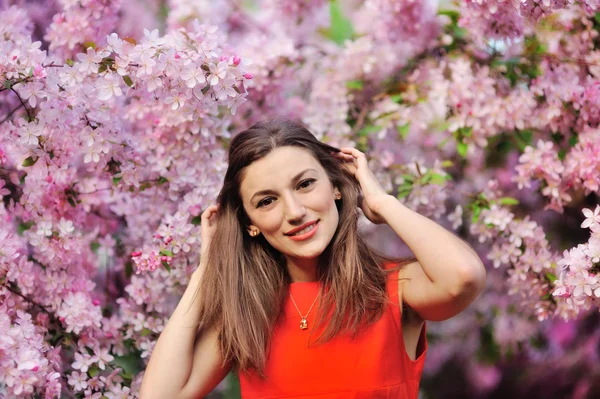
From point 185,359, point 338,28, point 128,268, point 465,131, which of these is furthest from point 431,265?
point 338,28

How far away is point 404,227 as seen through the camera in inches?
71.8

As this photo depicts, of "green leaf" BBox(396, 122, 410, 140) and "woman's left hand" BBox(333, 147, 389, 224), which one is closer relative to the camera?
"woman's left hand" BBox(333, 147, 389, 224)

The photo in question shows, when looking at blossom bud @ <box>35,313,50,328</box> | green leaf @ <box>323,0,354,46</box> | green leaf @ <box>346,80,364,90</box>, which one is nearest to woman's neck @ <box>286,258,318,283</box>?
blossom bud @ <box>35,313,50,328</box>

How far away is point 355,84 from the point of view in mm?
2965

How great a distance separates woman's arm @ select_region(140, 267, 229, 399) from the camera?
1.88m

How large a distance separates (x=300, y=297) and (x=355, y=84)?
4.02 feet

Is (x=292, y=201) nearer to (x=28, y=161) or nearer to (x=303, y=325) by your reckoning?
(x=303, y=325)

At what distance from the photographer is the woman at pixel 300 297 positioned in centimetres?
187

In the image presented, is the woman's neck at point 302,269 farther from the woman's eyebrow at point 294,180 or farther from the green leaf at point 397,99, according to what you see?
the green leaf at point 397,99

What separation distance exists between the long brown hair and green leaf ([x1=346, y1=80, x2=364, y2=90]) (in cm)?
96

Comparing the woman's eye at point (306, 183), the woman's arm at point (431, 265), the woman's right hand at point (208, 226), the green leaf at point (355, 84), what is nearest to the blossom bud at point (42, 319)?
the woman's right hand at point (208, 226)

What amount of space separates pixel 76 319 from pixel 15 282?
19 cm

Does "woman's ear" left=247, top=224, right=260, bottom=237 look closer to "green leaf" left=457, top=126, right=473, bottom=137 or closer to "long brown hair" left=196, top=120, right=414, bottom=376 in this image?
"long brown hair" left=196, top=120, right=414, bottom=376

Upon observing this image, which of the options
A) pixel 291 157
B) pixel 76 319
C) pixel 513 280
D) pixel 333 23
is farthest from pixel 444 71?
pixel 76 319
